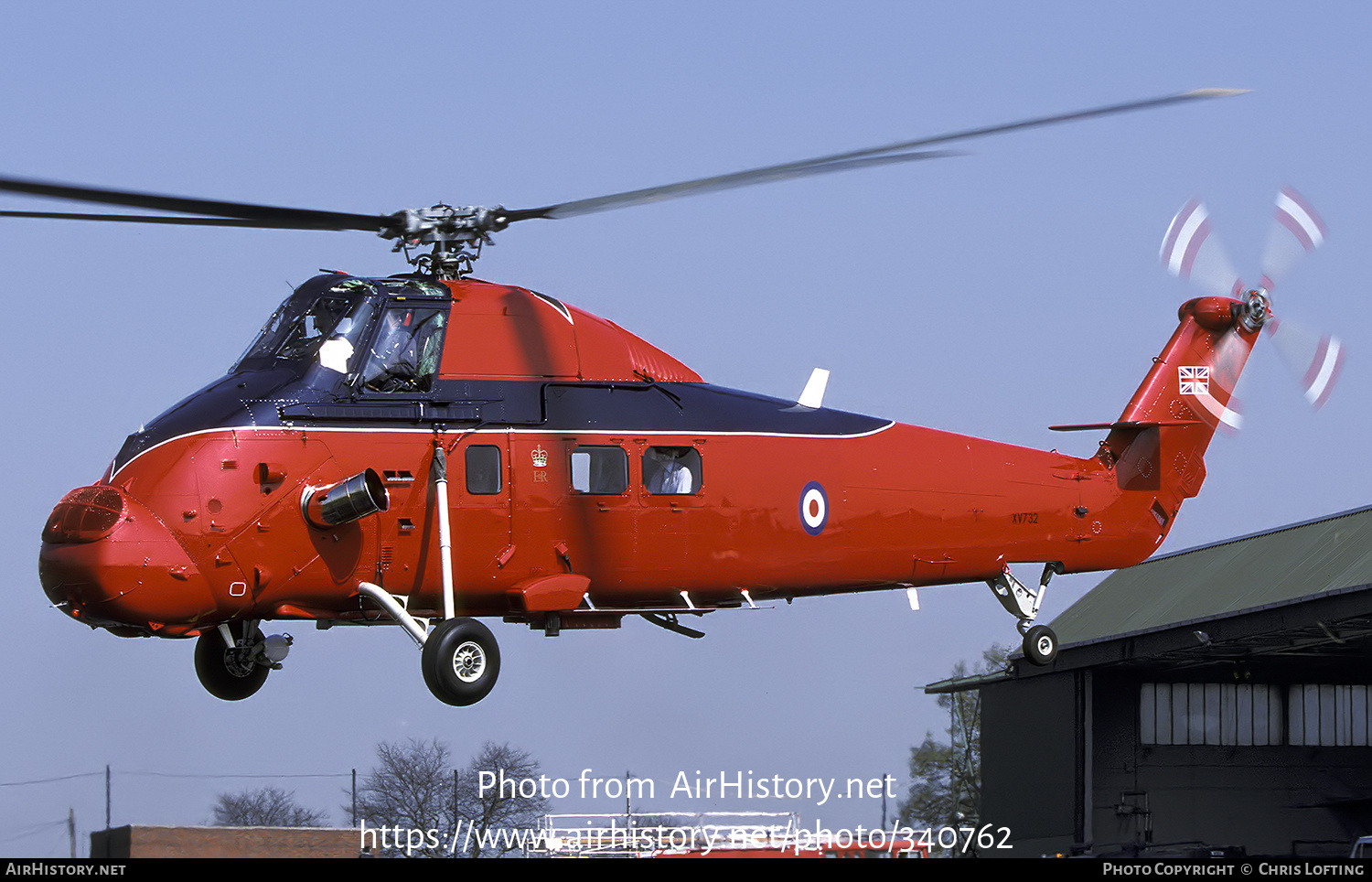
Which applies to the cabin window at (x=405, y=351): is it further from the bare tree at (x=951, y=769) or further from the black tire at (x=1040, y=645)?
the bare tree at (x=951, y=769)

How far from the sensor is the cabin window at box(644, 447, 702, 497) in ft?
61.6

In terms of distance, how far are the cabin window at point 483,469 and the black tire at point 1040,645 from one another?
25.0 ft

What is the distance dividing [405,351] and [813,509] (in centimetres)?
506

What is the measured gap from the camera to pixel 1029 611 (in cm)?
2181

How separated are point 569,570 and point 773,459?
9.20 ft

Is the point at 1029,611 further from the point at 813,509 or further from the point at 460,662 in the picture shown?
the point at 460,662

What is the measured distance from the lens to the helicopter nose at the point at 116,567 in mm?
16219

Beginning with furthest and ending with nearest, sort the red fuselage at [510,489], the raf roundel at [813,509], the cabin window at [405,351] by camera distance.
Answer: the raf roundel at [813,509] → the cabin window at [405,351] → the red fuselage at [510,489]

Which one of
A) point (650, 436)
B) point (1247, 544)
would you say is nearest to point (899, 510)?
point (650, 436)

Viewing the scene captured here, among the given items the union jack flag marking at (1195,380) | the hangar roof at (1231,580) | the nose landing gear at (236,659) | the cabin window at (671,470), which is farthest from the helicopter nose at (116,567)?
the hangar roof at (1231,580)

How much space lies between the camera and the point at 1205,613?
38625mm

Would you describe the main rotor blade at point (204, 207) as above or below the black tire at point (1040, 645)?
above

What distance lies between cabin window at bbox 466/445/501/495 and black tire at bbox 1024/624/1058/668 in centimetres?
762

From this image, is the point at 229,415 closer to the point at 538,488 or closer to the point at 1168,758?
the point at 538,488
